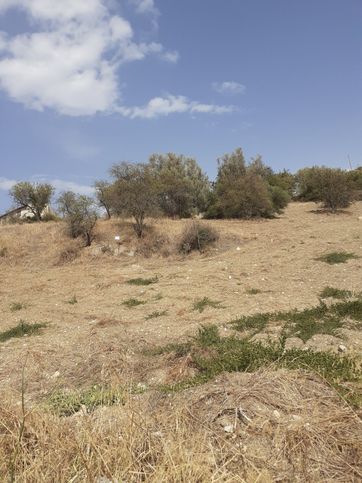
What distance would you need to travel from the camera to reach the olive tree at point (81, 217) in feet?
68.9

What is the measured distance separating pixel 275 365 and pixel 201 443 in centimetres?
161

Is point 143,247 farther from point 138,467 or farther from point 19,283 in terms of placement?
point 138,467

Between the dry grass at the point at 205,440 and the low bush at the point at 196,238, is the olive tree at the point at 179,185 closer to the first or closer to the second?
the low bush at the point at 196,238

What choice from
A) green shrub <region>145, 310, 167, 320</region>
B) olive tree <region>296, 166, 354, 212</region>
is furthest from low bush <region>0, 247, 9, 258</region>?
olive tree <region>296, 166, 354, 212</region>

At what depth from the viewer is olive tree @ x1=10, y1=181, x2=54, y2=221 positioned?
30814 mm

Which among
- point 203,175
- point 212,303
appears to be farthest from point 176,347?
point 203,175

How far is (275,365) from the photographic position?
413cm

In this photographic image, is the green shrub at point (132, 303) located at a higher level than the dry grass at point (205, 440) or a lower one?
lower

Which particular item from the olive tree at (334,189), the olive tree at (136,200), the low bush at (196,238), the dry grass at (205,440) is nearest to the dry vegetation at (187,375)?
the dry grass at (205,440)

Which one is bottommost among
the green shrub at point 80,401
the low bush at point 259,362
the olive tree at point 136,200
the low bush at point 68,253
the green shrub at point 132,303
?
the green shrub at point 132,303

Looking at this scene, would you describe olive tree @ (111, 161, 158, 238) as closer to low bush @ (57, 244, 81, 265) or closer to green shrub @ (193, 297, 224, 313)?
low bush @ (57, 244, 81, 265)

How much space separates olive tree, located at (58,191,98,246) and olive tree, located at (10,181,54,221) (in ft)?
33.4

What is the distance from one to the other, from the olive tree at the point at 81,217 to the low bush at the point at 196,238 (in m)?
5.13

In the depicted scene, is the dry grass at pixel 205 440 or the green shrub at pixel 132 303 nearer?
the dry grass at pixel 205 440
